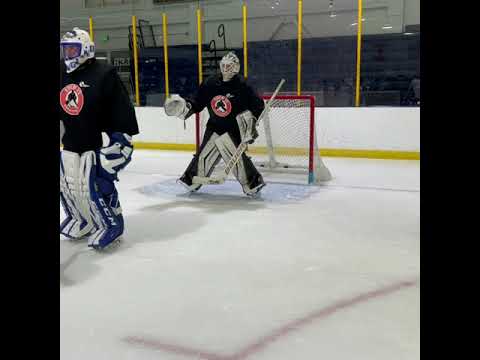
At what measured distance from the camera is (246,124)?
3.73 meters

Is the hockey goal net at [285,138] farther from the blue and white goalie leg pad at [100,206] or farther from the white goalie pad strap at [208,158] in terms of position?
the blue and white goalie leg pad at [100,206]

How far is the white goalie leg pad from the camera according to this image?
2531 millimetres

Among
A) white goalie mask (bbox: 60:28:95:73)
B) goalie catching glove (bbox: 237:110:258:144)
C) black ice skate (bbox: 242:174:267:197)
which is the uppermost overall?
white goalie mask (bbox: 60:28:95:73)

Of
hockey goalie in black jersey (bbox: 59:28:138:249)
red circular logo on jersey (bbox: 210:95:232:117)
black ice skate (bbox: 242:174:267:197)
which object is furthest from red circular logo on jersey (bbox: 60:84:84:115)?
black ice skate (bbox: 242:174:267:197)

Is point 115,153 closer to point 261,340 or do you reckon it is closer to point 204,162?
point 261,340

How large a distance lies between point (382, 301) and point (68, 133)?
1691mm

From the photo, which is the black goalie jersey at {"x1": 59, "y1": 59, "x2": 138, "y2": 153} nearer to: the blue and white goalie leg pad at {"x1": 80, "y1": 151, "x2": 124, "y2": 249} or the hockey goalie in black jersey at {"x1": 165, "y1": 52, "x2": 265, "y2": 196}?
the blue and white goalie leg pad at {"x1": 80, "y1": 151, "x2": 124, "y2": 249}

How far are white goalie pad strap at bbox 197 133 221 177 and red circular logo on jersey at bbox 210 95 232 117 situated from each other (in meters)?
0.17

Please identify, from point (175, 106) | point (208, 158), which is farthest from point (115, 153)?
point (208, 158)

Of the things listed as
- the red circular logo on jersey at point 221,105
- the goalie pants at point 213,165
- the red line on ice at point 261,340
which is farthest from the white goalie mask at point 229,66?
the red line on ice at point 261,340

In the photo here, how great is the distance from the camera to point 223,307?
6.20 ft

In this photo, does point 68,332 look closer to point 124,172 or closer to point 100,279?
point 100,279

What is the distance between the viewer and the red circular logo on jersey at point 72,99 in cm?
250

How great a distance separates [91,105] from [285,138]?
10.4 ft
